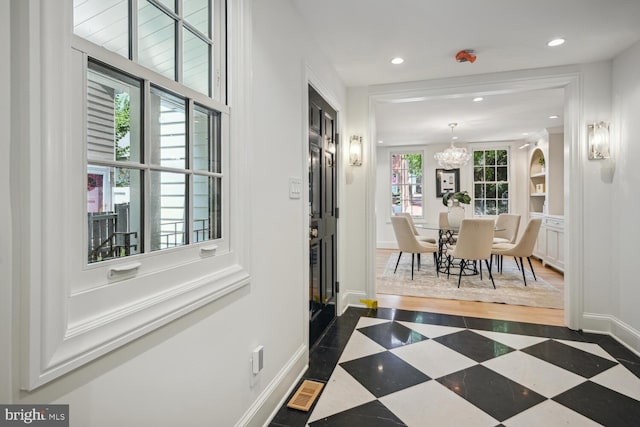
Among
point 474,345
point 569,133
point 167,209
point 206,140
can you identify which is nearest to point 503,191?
point 569,133

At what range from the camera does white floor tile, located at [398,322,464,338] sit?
9.62 ft

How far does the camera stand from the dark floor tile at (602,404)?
178cm

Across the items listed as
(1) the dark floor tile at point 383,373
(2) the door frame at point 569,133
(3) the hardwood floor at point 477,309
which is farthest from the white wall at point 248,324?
(3) the hardwood floor at point 477,309

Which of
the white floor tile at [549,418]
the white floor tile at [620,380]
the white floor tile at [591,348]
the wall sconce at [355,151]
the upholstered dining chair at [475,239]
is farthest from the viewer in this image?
the upholstered dining chair at [475,239]

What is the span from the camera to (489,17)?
227 centimetres

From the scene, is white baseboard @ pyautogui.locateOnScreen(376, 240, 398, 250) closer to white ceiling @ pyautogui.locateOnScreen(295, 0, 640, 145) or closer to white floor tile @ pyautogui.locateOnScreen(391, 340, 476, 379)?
white ceiling @ pyautogui.locateOnScreen(295, 0, 640, 145)

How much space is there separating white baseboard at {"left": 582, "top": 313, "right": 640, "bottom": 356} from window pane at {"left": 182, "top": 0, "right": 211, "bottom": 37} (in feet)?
11.8

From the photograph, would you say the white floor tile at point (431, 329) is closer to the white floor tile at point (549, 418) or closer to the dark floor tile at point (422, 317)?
the dark floor tile at point (422, 317)

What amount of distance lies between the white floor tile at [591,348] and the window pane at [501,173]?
5.28 meters

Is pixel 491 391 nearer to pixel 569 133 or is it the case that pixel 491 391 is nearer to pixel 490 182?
pixel 569 133

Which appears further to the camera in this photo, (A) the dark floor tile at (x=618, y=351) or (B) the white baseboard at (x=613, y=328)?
(B) the white baseboard at (x=613, y=328)

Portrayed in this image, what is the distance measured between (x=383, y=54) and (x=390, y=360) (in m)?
2.47

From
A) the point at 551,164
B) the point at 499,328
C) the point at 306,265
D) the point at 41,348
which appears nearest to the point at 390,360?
the point at 306,265

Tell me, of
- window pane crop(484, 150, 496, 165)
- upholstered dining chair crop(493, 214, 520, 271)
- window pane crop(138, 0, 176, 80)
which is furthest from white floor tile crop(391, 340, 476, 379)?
window pane crop(484, 150, 496, 165)
